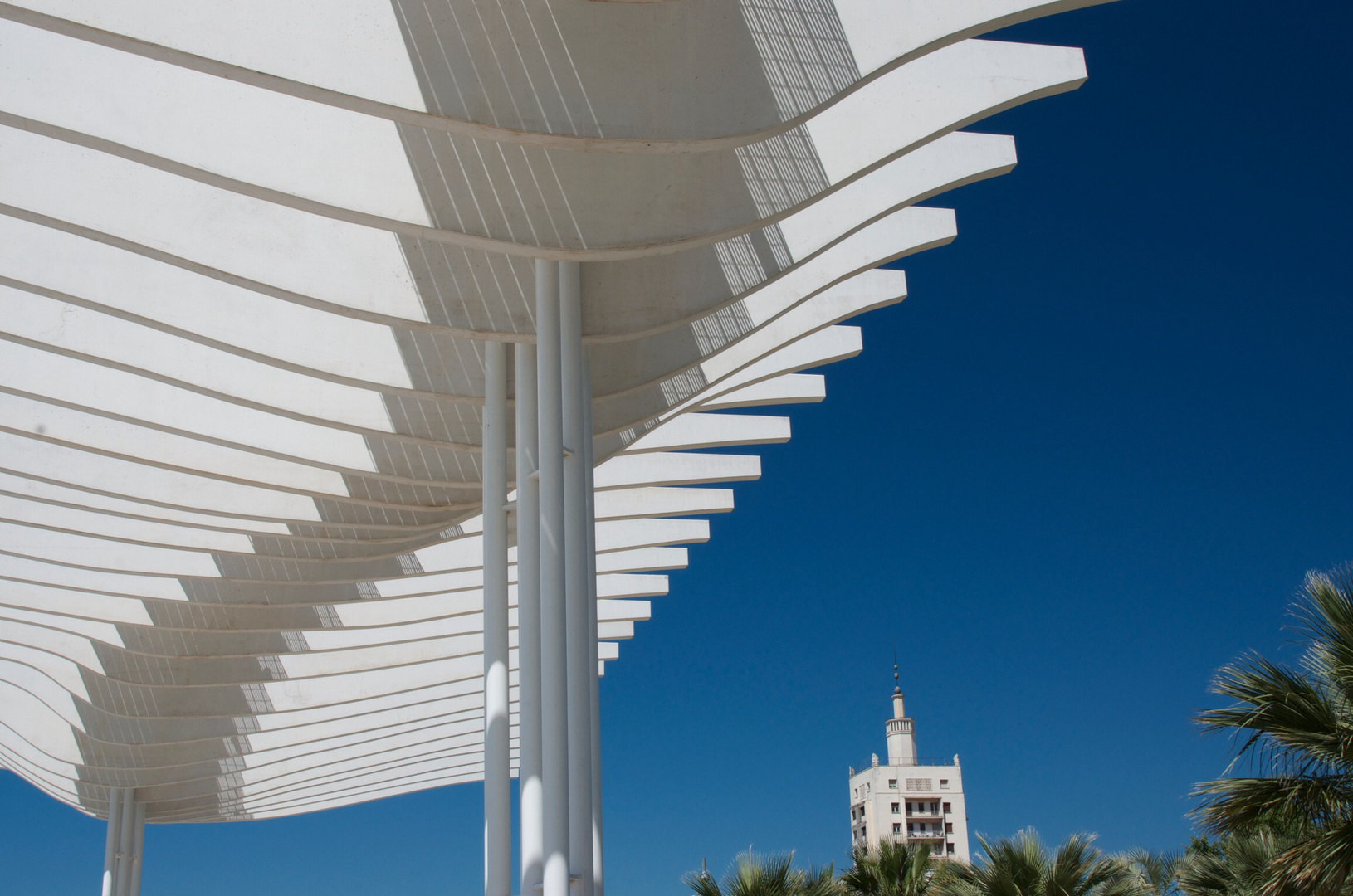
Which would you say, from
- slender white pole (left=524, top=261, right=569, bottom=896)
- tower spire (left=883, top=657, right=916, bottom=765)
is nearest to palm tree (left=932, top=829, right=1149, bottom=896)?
slender white pole (left=524, top=261, right=569, bottom=896)

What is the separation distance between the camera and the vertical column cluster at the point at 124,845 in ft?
114

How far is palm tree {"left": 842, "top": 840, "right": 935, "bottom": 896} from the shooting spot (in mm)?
20062

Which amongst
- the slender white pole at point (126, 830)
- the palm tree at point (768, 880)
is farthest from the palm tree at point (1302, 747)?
the slender white pole at point (126, 830)

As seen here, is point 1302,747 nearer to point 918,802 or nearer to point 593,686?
point 593,686

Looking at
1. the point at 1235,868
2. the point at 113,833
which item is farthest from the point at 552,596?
the point at 113,833

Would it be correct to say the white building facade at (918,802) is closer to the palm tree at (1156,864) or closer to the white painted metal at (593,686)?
the palm tree at (1156,864)

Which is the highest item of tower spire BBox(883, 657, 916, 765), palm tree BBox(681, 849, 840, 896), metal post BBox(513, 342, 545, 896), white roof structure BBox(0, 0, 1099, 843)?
tower spire BBox(883, 657, 916, 765)

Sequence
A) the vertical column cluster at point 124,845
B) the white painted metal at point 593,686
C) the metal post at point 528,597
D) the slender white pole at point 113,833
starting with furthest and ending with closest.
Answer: the slender white pole at point 113,833
the vertical column cluster at point 124,845
the metal post at point 528,597
the white painted metal at point 593,686

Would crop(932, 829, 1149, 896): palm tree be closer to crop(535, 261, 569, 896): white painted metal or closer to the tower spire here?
crop(535, 261, 569, 896): white painted metal

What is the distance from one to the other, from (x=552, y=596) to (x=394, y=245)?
179 inches

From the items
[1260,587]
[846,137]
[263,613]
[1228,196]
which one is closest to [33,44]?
[846,137]

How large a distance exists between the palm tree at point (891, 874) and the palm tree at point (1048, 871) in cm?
248

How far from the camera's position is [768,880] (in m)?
19.7

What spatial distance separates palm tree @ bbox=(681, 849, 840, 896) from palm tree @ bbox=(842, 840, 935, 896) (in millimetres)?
408
